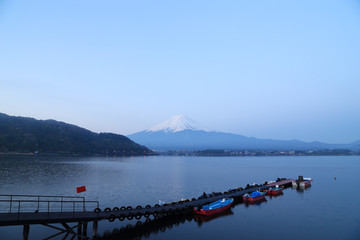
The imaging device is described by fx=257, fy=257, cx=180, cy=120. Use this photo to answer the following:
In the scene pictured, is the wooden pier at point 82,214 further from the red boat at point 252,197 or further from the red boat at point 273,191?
the red boat at point 273,191

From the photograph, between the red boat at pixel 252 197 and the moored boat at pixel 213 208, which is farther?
the red boat at pixel 252 197

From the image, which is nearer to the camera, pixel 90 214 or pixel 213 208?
pixel 90 214

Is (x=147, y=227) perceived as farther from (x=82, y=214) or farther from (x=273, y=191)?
(x=273, y=191)

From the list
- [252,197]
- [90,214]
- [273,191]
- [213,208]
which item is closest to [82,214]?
[90,214]

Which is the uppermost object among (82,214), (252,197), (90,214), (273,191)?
(82,214)

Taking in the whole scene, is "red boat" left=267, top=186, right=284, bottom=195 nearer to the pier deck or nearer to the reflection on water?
the pier deck

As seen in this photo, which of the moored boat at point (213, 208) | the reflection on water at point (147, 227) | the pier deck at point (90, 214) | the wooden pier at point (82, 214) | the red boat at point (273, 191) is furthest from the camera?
the red boat at point (273, 191)

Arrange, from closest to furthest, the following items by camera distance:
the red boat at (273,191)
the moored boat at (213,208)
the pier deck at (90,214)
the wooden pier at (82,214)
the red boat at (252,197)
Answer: the pier deck at (90,214) → the wooden pier at (82,214) → the moored boat at (213,208) → the red boat at (252,197) → the red boat at (273,191)

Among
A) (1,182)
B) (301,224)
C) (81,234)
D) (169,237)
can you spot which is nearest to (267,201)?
(301,224)

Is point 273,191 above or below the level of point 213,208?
below

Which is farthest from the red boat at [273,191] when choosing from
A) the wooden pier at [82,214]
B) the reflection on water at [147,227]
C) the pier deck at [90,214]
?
the reflection on water at [147,227]

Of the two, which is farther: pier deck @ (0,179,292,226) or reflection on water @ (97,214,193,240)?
reflection on water @ (97,214,193,240)

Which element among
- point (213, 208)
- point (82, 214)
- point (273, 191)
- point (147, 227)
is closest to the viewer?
point (82, 214)

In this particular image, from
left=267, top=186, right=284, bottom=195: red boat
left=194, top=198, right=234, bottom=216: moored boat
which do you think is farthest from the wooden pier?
left=267, top=186, right=284, bottom=195: red boat
